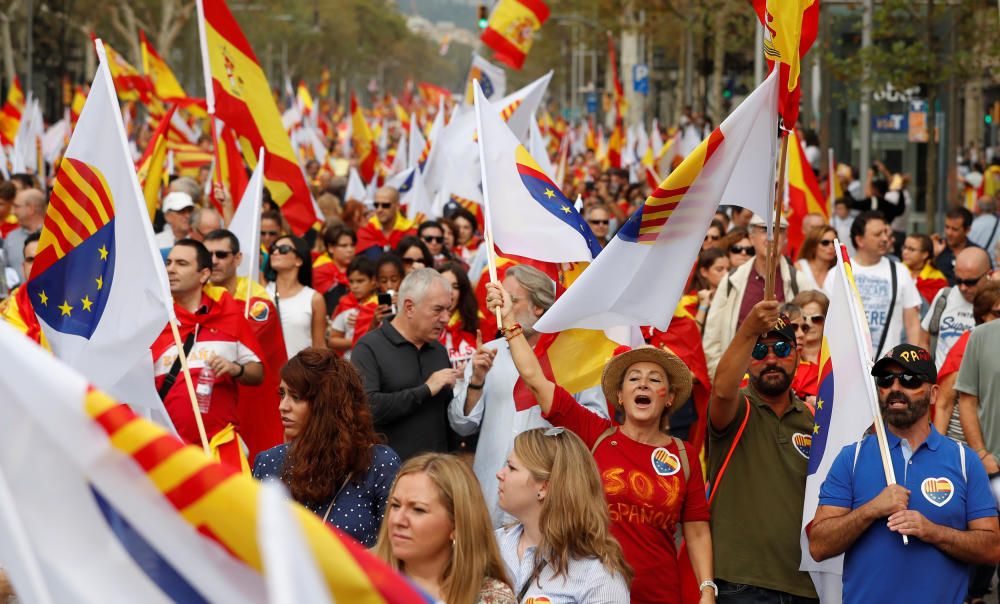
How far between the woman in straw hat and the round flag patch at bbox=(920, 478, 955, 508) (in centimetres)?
73

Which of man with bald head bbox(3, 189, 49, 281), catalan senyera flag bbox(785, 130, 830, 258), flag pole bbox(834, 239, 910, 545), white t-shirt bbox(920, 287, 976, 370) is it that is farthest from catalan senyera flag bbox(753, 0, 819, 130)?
catalan senyera flag bbox(785, 130, 830, 258)

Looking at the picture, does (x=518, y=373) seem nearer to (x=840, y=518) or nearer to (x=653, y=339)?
(x=840, y=518)

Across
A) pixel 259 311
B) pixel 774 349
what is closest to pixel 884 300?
pixel 259 311

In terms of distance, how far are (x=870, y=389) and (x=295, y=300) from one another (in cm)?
423

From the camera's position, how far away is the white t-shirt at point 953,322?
8797 mm

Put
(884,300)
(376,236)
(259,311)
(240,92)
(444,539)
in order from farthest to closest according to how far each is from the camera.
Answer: (376,236), (240,92), (884,300), (259,311), (444,539)

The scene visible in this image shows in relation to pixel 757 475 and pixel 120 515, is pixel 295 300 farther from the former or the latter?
pixel 120 515

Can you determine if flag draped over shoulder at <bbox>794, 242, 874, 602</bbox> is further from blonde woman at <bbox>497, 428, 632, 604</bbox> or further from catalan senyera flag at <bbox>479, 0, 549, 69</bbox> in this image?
catalan senyera flag at <bbox>479, 0, 549, 69</bbox>

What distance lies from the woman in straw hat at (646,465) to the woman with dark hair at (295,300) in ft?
10.3

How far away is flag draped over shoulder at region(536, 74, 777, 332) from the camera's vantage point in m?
5.76

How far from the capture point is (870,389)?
5.30 metres

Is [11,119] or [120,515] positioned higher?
[120,515]

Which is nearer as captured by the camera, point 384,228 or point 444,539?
point 444,539

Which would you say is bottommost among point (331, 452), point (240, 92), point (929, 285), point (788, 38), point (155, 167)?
point (929, 285)
